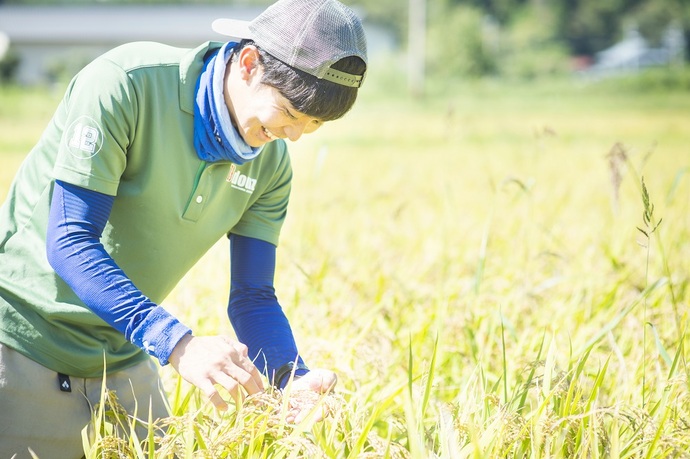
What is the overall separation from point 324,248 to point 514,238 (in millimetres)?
973

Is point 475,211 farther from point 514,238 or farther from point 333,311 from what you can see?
point 333,311

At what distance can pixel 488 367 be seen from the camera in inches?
105

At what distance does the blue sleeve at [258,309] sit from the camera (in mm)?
1849

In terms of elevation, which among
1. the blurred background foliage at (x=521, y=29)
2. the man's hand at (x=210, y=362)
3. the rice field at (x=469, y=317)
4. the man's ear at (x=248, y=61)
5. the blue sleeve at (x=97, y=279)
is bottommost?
the rice field at (x=469, y=317)

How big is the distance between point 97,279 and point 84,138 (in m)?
0.26

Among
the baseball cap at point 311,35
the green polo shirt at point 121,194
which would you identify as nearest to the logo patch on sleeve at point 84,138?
the green polo shirt at point 121,194

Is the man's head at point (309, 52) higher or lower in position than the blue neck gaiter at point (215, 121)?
higher

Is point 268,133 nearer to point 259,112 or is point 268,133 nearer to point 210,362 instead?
point 259,112

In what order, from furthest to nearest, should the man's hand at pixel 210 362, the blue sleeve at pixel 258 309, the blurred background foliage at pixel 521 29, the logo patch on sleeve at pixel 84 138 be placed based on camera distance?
the blurred background foliage at pixel 521 29
the blue sleeve at pixel 258 309
the logo patch on sleeve at pixel 84 138
the man's hand at pixel 210 362

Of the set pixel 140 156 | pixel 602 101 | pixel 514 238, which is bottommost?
pixel 514 238

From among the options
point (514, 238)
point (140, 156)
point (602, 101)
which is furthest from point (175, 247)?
point (602, 101)

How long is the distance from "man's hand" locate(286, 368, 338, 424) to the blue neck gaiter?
473 millimetres

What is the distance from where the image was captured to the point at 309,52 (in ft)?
5.16

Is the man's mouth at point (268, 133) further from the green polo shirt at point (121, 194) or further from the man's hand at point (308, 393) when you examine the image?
the man's hand at point (308, 393)
